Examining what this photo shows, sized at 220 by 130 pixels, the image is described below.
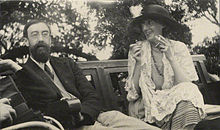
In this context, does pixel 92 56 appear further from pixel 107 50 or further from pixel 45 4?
pixel 45 4

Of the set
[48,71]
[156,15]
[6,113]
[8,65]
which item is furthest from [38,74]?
[156,15]

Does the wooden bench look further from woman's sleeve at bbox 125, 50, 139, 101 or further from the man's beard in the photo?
the man's beard

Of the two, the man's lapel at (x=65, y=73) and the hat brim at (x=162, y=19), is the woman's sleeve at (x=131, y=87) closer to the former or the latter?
the hat brim at (x=162, y=19)

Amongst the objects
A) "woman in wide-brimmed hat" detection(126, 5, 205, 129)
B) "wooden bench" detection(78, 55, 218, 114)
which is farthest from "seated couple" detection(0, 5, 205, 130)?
"wooden bench" detection(78, 55, 218, 114)

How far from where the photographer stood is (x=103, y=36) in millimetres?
1856

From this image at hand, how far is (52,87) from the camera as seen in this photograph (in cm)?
138

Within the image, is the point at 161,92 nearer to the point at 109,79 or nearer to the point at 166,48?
the point at 166,48

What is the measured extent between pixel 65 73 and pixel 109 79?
1.35 ft

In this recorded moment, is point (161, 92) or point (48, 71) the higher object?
point (48, 71)

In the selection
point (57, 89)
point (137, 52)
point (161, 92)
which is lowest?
point (161, 92)

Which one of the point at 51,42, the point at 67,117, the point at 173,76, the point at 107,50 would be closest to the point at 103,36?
the point at 107,50

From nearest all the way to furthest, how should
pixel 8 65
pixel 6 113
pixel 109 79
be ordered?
1. pixel 6 113
2. pixel 8 65
3. pixel 109 79

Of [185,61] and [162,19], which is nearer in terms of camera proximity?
[185,61]

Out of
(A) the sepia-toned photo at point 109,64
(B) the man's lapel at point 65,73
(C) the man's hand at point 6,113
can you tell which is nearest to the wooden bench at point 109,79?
(A) the sepia-toned photo at point 109,64
